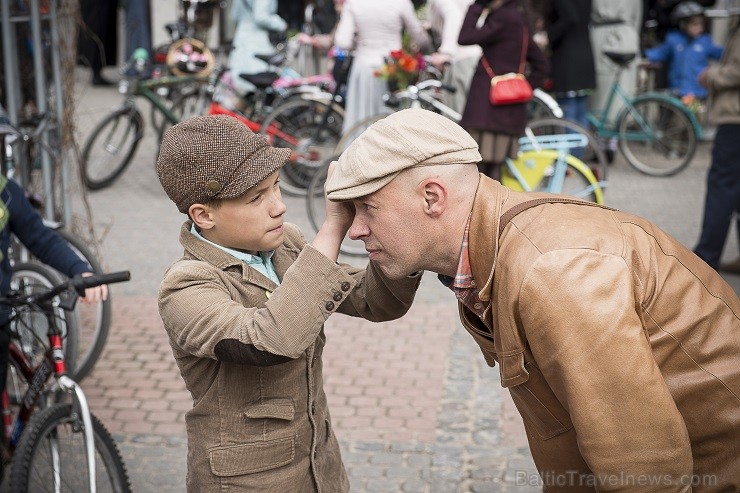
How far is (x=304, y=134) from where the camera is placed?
32.3ft

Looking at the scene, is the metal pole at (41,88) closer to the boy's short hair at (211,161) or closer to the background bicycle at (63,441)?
the background bicycle at (63,441)

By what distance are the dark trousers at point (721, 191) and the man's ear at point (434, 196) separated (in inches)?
204

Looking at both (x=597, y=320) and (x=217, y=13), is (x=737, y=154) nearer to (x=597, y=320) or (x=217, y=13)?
(x=597, y=320)

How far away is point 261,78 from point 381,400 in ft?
17.5

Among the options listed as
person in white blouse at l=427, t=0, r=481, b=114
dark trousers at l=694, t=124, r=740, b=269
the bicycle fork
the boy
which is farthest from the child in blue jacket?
the boy

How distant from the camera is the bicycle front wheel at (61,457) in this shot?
11.7 ft

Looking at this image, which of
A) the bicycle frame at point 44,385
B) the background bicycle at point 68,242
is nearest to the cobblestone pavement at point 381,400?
the background bicycle at point 68,242

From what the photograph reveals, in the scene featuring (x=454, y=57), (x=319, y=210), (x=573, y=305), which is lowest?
(x=319, y=210)

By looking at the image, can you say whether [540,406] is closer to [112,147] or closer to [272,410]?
[272,410]

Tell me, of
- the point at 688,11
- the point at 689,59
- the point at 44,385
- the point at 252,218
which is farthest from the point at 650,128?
the point at 252,218

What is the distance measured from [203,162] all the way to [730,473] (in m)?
1.44

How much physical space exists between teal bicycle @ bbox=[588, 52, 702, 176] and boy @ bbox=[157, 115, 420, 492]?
27.4 ft

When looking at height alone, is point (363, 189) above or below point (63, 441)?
above

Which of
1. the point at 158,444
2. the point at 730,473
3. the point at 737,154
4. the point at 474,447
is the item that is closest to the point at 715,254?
the point at 737,154
